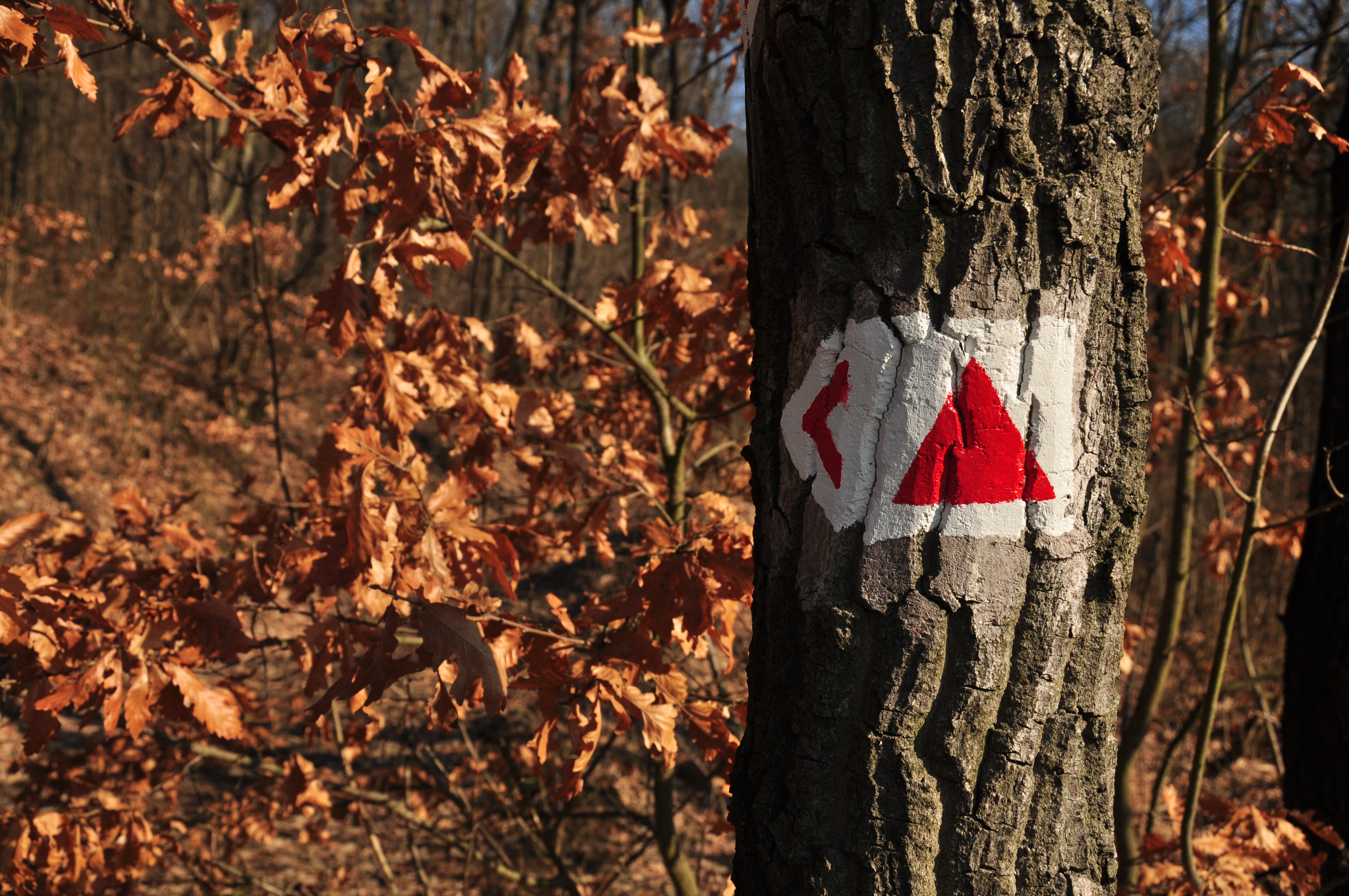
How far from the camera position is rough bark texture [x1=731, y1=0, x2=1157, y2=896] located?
925mm

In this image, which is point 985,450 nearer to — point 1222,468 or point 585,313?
point 1222,468

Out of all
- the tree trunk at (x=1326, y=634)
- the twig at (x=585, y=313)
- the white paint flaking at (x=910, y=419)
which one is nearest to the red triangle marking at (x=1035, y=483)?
the white paint flaking at (x=910, y=419)

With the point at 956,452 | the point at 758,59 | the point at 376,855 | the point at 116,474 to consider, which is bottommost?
the point at 376,855

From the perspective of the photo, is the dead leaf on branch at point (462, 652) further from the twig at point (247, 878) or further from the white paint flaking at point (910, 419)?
the twig at point (247, 878)

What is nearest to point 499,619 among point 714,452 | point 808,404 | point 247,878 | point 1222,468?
point 808,404

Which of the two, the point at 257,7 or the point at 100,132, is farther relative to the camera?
the point at 100,132

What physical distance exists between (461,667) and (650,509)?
9.34ft

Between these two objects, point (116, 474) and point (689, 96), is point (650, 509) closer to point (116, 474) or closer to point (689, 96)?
point (116, 474)

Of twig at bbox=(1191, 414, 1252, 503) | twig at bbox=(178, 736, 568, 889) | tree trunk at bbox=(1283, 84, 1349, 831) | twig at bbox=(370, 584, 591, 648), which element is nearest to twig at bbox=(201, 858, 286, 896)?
twig at bbox=(178, 736, 568, 889)

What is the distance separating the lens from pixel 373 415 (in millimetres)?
2029

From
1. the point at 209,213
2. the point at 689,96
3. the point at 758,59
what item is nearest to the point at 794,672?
the point at 758,59

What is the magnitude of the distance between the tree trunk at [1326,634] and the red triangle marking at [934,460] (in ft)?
6.06

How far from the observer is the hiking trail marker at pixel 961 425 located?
3.14 ft

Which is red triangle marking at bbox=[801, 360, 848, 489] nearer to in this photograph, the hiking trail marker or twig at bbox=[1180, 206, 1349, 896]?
the hiking trail marker
